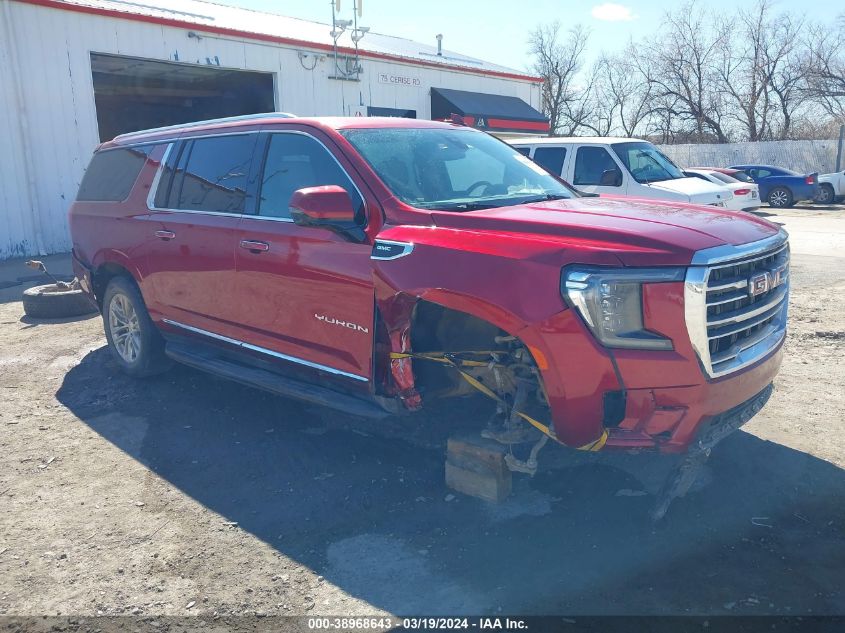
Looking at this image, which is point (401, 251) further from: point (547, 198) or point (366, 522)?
point (366, 522)

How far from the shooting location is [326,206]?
12.9 ft

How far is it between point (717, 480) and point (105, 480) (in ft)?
11.8

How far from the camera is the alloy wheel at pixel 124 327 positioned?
6180mm

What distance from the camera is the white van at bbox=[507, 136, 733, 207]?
11023mm

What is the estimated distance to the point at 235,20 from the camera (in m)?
17.8

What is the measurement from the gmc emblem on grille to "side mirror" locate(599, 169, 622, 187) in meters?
7.23

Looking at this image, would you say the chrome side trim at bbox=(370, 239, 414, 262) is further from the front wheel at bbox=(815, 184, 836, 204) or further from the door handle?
the front wheel at bbox=(815, 184, 836, 204)

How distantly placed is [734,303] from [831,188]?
25290 mm

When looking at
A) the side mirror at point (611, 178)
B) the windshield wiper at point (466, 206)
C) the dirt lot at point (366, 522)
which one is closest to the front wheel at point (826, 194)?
the side mirror at point (611, 178)

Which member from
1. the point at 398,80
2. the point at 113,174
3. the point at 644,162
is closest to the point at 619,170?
the point at 644,162

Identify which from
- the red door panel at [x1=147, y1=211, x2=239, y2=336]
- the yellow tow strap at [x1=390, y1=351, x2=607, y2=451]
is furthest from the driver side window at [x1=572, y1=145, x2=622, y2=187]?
the yellow tow strap at [x1=390, y1=351, x2=607, y2=451]

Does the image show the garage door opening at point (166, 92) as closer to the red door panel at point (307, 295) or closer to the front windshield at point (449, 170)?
the red door panel at point (307, 295)

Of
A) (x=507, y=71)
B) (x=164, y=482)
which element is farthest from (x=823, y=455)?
(x=507, y=71)

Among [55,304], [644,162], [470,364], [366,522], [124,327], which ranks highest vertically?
[644,162]
